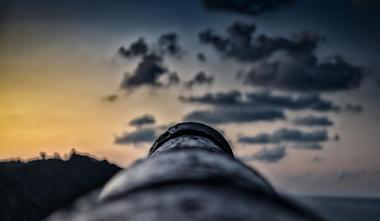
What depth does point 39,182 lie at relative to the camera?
160625 mm

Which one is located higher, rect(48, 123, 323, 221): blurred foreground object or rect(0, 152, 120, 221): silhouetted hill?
rect(0, 152, 120, 221): silhouetted hill

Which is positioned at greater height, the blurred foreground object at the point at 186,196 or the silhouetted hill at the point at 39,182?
the silhouetted hill at the point at 39,182

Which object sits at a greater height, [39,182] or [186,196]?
[39,182]

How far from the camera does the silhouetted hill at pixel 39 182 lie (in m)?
130

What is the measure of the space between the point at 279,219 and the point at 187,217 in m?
0.40

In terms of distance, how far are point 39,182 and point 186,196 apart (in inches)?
6566

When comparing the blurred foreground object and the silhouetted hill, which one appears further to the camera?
the silhouetted hill

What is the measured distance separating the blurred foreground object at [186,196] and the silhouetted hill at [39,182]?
113779 millimetres

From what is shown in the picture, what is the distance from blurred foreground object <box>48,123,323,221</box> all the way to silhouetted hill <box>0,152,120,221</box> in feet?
373

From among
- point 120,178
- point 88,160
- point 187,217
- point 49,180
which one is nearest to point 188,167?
point 120,178

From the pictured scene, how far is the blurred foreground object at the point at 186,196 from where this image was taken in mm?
2115

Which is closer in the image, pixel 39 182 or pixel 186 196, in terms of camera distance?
pixel 186 196

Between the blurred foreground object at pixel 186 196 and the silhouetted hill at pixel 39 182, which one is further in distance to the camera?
the silhouetted hill at pixel 39 182

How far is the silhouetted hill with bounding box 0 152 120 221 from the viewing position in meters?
130
